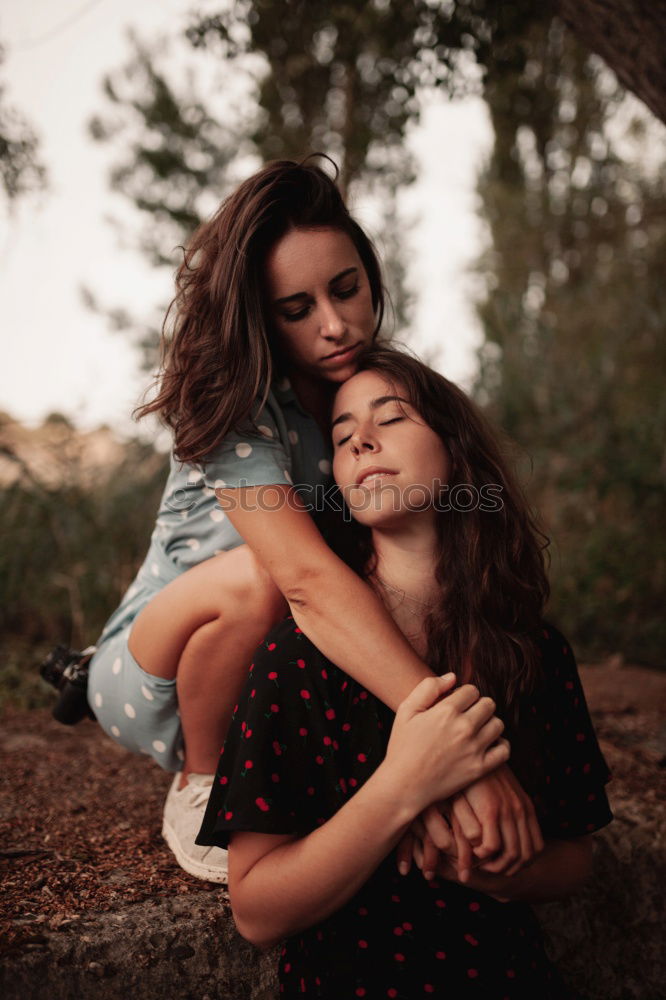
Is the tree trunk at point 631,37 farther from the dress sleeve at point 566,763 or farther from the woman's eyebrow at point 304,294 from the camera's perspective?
the dress sleeve at point 566,763

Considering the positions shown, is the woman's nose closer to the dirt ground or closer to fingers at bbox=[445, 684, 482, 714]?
fingers at bbox=[445, 684, 482, 714]

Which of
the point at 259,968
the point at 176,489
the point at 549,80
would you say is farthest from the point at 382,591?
the point at 549,80

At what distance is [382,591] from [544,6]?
9.40ft

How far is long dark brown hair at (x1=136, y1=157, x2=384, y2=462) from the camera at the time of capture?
1.74m

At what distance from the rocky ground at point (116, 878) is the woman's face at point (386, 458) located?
33.9 inches

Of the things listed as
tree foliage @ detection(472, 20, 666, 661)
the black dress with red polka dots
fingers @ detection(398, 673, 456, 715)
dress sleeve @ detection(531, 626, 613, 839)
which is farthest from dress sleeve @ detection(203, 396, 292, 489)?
tree foliage @ detection(472, 20, 666, 661)

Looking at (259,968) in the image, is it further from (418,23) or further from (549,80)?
(549,80)

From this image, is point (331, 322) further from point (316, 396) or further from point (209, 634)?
point (209, 634)

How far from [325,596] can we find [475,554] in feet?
1.09


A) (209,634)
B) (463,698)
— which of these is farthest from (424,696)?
(209,634)

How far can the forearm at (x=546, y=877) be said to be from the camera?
1371 millimetres

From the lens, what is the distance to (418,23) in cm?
335

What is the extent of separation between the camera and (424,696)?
4.37 ft

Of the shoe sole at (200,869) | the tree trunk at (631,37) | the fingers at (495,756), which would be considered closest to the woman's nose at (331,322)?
the fingers at (495,756)
